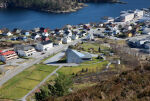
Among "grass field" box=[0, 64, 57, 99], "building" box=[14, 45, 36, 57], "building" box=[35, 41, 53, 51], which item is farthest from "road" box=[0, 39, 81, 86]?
"building" box=[14, 45, 36, 57]

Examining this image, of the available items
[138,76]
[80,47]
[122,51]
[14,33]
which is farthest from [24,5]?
[138,76]

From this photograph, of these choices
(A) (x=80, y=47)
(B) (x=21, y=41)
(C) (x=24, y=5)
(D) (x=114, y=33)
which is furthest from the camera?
(C) (x=24, y=5)

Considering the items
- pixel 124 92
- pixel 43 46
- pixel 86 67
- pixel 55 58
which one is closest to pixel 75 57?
pixel 86 67

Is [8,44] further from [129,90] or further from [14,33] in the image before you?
[129,90]

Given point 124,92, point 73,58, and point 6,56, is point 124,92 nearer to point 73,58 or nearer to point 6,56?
point 73,58

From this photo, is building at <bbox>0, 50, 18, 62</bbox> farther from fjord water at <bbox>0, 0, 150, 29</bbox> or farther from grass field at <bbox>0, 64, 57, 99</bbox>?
fjord water at <bbox>0, 0, 150, 29</bbox>

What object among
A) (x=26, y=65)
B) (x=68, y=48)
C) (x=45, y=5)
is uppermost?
(x=45, y=5)

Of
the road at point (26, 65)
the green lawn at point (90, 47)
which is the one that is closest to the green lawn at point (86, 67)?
the road at point (26, 65)

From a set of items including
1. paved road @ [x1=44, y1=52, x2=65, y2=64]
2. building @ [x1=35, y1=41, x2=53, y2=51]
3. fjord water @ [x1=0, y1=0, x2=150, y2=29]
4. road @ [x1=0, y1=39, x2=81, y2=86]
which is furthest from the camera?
fjord water @ [x1=0, y1=0, x2=150, y2=29]
